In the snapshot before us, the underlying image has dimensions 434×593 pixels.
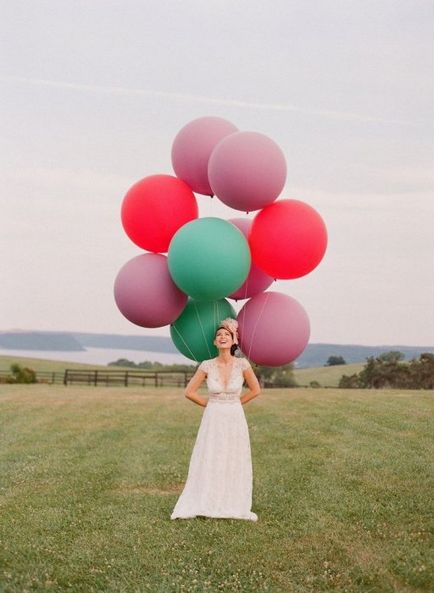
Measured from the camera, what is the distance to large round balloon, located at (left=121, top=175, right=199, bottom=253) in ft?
30.2

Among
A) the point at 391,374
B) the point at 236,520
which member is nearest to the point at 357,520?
the point at 236,520

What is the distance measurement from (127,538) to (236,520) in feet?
4.47

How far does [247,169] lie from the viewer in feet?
27.5

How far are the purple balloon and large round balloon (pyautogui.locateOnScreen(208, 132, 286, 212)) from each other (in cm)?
65

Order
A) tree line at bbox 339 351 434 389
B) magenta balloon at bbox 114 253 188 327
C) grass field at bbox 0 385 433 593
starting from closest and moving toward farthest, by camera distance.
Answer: grass field at bbox 0 385 433 593 → magenta balloon at bbox 114 253 188 327 → tree line at bbox 339 351 434 389

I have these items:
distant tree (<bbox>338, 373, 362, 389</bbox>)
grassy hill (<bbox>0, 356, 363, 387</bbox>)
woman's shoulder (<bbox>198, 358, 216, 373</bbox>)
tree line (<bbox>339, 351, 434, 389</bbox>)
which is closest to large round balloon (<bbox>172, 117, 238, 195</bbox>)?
woman's shoulder (<bbox>198, 358, 216, 373</bbox>)

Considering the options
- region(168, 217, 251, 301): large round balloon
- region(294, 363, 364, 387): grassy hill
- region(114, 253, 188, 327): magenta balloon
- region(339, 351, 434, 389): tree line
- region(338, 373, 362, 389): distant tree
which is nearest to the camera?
region(168, 217, 251, 301): large round balloon

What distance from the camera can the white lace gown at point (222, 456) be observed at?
9234mm

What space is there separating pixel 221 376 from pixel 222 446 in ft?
2.82

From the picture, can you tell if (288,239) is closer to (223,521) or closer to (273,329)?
(273,329)

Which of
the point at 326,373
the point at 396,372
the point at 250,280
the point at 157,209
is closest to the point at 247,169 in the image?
the point at 157,209

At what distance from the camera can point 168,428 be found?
18797mm

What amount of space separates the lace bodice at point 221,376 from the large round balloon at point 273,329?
0.18 metres

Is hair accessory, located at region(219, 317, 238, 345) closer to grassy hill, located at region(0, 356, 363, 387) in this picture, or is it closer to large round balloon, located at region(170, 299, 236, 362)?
large round balloon, located at region(170, 299, 236, 362)
